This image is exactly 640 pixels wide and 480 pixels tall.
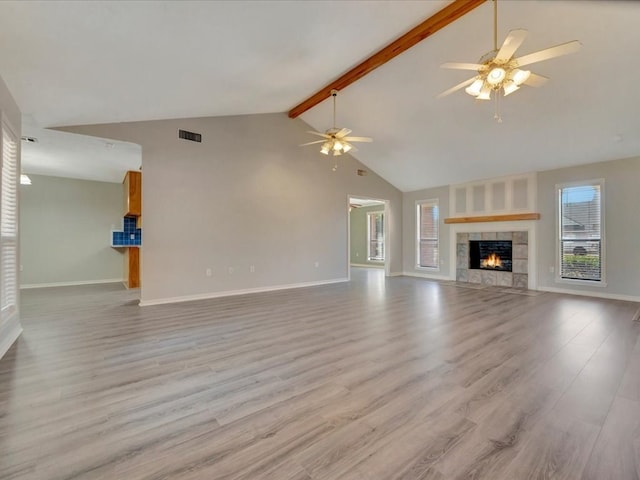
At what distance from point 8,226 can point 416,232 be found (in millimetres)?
8476

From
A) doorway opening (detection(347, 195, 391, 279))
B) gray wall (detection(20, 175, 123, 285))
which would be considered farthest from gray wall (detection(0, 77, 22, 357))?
doorway opening (detection(347, 195, 391, 279))

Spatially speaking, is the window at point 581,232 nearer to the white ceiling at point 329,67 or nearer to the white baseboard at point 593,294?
the white baseboard at point 593,294

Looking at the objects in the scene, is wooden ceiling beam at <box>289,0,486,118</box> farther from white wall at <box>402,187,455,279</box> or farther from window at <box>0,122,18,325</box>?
window at <box>0,122,18,325</box>

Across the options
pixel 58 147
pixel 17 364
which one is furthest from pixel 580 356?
pixel 58 147

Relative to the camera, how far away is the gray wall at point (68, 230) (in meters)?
6.95

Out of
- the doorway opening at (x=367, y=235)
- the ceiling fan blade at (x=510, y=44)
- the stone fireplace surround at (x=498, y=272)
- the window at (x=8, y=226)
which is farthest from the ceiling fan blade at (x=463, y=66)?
the doorway opening at (x=367, y=235)

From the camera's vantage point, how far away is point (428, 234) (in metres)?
8.61

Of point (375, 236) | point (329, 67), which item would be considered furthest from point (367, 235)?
point (329, 67)

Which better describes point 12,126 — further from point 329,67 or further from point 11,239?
point 329,67

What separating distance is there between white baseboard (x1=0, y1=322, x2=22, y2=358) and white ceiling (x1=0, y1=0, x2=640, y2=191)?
258 centimetres

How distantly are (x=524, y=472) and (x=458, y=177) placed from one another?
7.07m

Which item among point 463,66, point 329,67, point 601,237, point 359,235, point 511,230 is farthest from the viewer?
point 359,235

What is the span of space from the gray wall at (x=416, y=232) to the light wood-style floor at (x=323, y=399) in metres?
4.14

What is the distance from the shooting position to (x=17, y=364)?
2.63 meters
